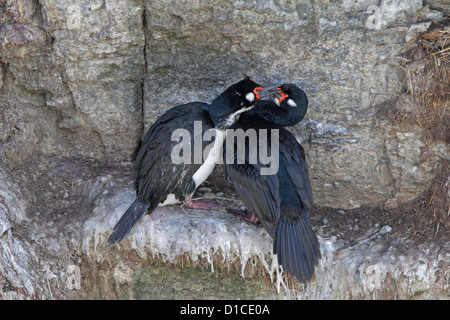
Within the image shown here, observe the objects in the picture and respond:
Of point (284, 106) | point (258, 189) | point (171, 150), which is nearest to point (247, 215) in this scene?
point (258, 189)

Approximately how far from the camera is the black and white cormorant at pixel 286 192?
15.3ft

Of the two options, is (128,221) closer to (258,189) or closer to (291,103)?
(258,189)

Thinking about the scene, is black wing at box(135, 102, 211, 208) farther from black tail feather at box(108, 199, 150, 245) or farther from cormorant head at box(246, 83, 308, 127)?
cormorant head at box(246, 83, 308, 127)

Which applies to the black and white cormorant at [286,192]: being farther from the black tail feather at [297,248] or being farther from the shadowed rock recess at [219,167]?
the shadowed rock recess at [219,167]

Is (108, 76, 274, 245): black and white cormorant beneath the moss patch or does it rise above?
above

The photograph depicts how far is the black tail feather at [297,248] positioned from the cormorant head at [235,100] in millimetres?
1049

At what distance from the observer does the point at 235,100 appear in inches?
202

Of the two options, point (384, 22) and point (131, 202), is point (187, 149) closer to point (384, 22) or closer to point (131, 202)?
point (131, 202)

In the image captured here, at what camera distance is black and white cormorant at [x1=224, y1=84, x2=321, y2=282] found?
4668 mm

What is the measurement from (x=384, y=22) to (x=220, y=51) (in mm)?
1534

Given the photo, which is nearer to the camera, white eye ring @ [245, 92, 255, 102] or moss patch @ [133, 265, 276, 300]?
white eye ring @ [245, 92, 255, 102]

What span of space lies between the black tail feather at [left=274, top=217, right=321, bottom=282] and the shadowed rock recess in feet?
1.34

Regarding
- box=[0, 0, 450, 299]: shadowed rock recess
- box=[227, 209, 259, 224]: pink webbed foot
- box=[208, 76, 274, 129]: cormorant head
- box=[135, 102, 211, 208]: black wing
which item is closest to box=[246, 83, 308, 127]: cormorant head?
box=[208, 76, 274, 129]: cormorant head

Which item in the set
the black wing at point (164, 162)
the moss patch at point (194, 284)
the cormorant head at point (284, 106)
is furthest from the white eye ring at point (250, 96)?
the moss patch at point (194, 284)
